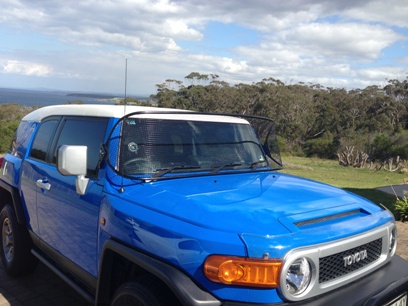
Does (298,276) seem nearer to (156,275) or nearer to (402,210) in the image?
(156,275)

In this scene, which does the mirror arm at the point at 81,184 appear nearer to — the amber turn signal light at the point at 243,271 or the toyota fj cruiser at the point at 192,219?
the toyota fj cruiser at the point at 192,219

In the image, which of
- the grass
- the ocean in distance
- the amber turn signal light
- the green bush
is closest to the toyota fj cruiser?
the amber turn signal light

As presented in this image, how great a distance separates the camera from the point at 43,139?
4164mm

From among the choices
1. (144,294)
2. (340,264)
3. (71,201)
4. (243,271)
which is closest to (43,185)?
(71,201)

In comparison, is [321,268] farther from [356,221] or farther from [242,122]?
[242,122]

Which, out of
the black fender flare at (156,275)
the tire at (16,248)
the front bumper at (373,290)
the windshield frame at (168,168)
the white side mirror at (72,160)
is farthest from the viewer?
the tire at (16,248)

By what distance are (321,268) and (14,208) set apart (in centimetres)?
341

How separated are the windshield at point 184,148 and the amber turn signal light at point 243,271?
1.01m

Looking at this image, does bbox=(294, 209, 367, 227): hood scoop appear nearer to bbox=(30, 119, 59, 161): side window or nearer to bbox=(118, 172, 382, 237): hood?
bbox=(118, 172, 382, 237): hood

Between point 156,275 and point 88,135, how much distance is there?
1.61m

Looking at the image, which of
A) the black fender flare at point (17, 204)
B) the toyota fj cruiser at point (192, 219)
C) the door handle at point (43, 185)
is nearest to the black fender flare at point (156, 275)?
the toyota fj cruiser at point (192, 219)

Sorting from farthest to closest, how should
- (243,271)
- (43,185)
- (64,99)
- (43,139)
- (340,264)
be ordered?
(64,99), (43,139), (43,185), (340,264), (243,271)

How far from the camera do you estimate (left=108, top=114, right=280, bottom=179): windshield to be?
3.00 meters

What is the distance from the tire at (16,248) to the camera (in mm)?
4289
